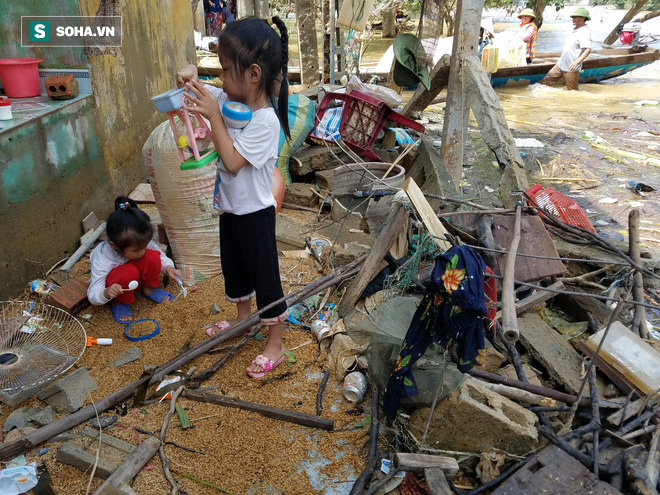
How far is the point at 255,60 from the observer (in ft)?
7.88

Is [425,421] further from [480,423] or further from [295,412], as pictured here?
[295,412]

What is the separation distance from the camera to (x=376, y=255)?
350 centimetres

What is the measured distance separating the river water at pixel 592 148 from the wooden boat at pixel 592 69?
0.90 feet

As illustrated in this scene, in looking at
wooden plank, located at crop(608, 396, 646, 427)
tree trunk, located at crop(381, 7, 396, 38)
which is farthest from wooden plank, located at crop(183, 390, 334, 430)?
tree trunk, located at crop(381, 7, 396, 38)

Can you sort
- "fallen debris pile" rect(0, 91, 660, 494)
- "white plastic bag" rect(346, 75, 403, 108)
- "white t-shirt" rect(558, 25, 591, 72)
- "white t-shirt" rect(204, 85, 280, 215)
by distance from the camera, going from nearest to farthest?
"fallen debris pile" rect(0, 91, 660, 494) → "white t-shirt" rect(204, 85, 280, 215) → "white plastic bag" rect(346, 75, 403, 108) → "white t-shirt" rect(558, 25, 591, 72)

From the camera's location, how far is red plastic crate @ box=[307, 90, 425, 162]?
6.00 m

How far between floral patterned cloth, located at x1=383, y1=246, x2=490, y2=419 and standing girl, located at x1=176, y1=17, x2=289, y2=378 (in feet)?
3.33

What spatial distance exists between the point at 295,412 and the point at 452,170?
11.6ft

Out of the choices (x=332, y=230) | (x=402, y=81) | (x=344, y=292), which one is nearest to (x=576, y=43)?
(x=402, y=81)

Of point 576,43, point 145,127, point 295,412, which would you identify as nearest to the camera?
point 295,412

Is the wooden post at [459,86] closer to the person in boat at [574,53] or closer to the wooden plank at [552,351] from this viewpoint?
the wooden plank at [552,351]

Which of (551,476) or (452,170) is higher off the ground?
(452,170)

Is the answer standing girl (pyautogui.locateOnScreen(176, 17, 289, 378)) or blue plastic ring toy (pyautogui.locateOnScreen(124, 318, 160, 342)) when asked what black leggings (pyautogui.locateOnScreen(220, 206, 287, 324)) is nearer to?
standing girl (pyautogui.locateOnScreen(176, 17, 289, 378))

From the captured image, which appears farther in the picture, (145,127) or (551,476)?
(145,127)
